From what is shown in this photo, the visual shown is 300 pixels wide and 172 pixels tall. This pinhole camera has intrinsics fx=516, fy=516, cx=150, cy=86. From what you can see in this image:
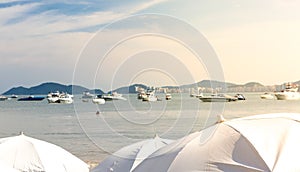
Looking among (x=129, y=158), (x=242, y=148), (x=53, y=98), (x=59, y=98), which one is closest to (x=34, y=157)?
(x=129, y=158)

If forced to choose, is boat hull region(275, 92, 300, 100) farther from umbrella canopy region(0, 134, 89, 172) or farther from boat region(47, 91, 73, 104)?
umbrella canopy region(0, 134, 89, 172)

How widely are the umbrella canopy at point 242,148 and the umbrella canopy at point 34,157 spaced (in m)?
4.84

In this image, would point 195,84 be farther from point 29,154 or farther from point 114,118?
point 114,118

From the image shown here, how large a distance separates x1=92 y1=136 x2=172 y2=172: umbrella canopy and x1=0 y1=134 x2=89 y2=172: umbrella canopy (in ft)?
3.22

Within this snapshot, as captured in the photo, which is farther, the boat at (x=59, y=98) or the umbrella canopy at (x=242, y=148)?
the boat at (x=59, y=98)

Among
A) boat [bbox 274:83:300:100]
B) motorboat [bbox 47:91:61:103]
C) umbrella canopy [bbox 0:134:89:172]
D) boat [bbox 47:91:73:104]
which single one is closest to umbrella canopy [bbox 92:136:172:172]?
umbrella canopy [bbox 0:134:89:172]

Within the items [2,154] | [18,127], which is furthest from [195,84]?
[18,127]

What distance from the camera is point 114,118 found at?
174ft

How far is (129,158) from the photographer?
37.8 feet

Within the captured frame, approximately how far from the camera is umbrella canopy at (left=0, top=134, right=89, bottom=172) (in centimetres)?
1152

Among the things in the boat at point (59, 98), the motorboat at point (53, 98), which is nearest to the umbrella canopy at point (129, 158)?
the boat at point (59, 98)

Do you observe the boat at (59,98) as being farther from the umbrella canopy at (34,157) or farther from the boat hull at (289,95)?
the umbrella canopy at (34,157)

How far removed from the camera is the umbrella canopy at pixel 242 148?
6.77 m

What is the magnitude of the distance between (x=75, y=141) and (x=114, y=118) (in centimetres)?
1604
